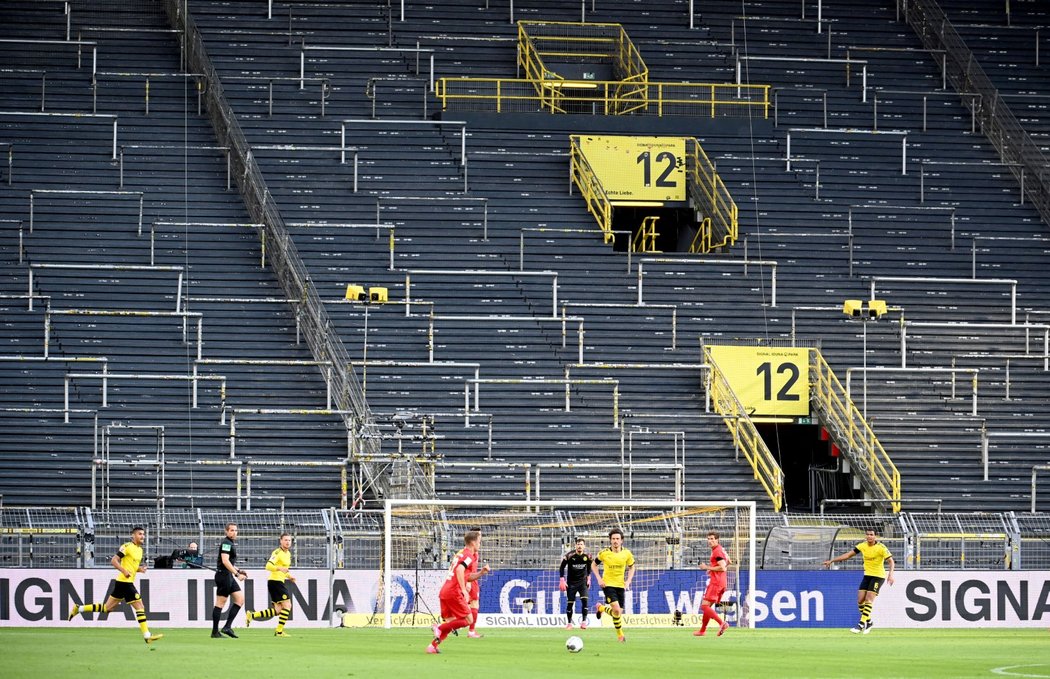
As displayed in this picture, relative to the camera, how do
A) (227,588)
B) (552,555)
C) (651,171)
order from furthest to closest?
(651,171) → (552,555) → (227,588)

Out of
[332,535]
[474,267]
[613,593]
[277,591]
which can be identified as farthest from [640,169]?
[277,591]

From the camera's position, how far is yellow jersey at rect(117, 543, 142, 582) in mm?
25266

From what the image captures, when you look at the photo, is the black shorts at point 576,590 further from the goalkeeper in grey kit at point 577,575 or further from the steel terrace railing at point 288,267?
the steel terrace railing at point 288,267

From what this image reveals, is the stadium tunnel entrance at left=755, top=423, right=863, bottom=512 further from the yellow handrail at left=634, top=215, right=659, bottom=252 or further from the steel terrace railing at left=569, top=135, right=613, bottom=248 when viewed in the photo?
the steel terrace railing at left=569, top=135, right=613, bottom=248

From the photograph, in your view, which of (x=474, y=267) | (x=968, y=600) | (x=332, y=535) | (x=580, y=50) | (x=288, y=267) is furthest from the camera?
(x=580, y=50)

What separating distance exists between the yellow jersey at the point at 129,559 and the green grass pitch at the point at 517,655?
895 mm

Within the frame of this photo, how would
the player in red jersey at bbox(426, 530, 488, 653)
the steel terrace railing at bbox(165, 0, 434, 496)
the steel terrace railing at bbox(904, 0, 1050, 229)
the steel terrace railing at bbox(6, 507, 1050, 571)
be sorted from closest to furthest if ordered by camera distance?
the player in red jersey at bbox(426, 530, 488, 653), the steel terrace railing at bbox(6, 507, 1050, 571), the steel terrace railing at bbox(165, 0, 434, 496), the steel terrace railing at bbox(904, 0, 1050, 229)

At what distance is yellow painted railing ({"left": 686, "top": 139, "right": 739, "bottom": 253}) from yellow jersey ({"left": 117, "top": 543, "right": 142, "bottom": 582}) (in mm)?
20178

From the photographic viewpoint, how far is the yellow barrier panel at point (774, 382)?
3944cm

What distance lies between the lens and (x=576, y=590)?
29484 mm

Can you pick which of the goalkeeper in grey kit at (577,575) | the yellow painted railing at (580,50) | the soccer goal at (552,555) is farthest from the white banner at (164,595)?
the yellow painted railing at (580,50)

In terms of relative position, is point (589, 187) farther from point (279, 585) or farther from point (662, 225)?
point (279, 585)

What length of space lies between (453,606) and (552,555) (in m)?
9.74

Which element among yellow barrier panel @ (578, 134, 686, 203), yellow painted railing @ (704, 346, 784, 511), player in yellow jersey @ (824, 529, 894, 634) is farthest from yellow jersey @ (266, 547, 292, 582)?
yellow barrier panel @ (578, 134, 686, 203)
